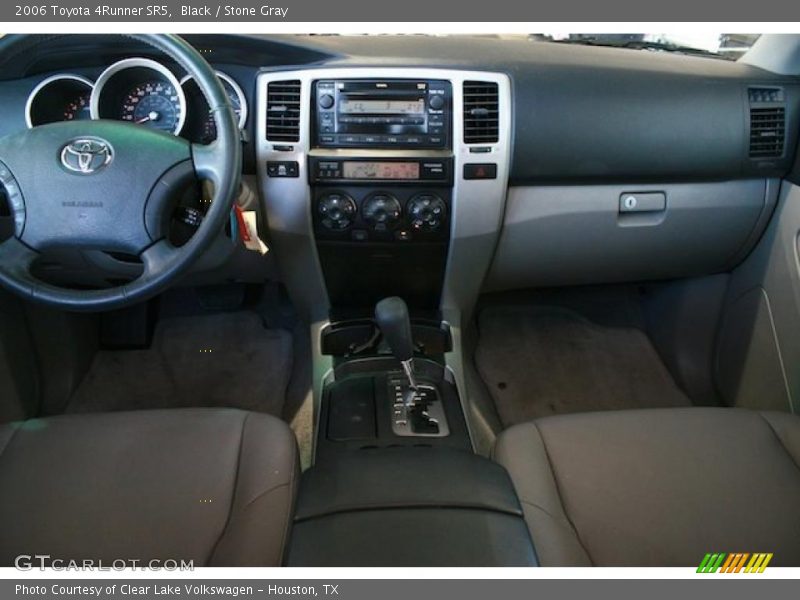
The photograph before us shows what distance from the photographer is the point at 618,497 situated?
0.87 meters

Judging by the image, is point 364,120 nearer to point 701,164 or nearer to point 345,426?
point 345,426

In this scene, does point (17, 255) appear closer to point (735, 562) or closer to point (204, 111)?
point (204, 111)

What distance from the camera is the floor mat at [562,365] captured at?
1.69m

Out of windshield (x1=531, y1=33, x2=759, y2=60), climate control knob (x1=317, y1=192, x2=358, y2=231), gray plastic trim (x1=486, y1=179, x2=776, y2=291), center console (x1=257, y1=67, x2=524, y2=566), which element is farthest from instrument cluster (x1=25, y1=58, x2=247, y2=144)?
windshield (x1=531, y1=33, x2=759, y2=60)

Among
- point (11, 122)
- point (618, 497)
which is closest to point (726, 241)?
point (618, 497)

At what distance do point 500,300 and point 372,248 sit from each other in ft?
2.58

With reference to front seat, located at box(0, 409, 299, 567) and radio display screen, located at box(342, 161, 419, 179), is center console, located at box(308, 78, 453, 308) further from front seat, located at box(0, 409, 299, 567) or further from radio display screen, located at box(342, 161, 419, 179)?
front seat, located at box(0, 409, 299, 567)

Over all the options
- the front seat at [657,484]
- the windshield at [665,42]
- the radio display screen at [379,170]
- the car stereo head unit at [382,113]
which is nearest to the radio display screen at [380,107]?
Result: the car stereo head unit at [382,113]

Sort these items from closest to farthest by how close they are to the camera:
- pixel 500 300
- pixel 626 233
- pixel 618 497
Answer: pixel 618 497 → pixel 626 233 → pixel 500 300

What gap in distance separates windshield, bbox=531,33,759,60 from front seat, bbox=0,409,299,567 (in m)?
1.13

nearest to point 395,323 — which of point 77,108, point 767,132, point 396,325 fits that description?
point 396,325

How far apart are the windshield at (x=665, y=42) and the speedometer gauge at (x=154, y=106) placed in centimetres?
85

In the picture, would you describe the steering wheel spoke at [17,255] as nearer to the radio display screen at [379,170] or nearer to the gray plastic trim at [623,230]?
the radio display screen at [379,170]

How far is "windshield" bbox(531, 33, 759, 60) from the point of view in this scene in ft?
4.38
